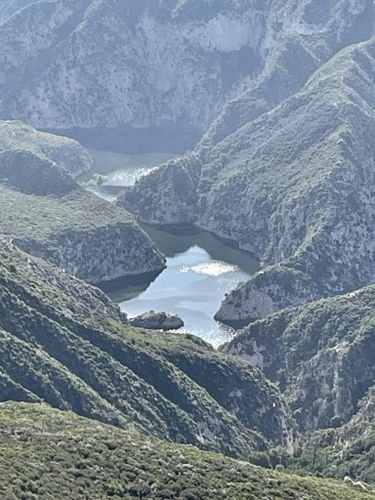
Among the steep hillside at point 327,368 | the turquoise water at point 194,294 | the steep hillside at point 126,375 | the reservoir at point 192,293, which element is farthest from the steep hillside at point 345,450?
the turquoise water at point 194,294

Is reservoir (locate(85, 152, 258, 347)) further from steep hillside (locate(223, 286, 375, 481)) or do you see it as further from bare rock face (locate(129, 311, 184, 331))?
steep hillside (locate(223, 286, 375, 481))

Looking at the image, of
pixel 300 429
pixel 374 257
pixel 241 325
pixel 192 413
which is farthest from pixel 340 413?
pixel 374 257

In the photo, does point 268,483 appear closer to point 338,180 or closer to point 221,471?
point 221,471

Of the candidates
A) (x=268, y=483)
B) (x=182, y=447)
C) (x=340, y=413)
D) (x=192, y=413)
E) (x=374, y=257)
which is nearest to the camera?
(x=268, y=483)

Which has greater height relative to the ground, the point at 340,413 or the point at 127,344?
the point at 127,344

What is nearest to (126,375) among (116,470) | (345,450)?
(345,450)

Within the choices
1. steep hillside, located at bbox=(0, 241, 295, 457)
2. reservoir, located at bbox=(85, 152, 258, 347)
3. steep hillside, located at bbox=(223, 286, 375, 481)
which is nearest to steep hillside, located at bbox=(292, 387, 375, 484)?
steep hillside, located at bbox=(223, 286, 375, 481)

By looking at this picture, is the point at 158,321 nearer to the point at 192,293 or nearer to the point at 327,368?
the point at 192,293
